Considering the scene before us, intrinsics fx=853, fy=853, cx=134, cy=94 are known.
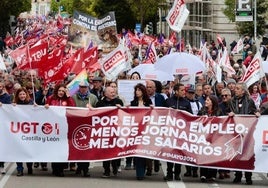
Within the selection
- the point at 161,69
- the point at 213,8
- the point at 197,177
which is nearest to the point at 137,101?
the point at 197,177

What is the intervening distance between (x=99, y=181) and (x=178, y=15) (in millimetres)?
6819

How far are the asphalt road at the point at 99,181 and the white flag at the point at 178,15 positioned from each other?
18.4ft

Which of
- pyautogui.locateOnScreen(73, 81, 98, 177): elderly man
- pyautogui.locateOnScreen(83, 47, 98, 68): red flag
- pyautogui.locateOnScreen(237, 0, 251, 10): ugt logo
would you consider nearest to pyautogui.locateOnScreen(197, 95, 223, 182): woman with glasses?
pyautogui.locateOnScreen(73, 81, 98, 177): elderly man

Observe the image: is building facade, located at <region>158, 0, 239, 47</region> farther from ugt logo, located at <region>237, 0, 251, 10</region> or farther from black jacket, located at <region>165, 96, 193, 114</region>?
black jacket, located at <region>165, 96, 193, 114</region>

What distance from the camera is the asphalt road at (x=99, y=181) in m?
13.5

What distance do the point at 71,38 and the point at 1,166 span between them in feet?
34.1

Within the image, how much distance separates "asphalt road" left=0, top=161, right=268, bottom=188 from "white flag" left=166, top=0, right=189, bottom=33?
5612 millimetres

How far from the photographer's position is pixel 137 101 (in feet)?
46.5

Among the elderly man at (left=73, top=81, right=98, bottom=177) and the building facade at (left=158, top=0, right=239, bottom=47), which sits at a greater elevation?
the building facade at (left=158, top=0, right=239, bottom=47)

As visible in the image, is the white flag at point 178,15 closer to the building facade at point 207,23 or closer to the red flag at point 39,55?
the red flag at point 39,55

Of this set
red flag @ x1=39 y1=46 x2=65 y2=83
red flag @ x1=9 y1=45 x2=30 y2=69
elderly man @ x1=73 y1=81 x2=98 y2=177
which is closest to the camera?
elderly man @ x1=73 y1=81 x2=98 y2=177

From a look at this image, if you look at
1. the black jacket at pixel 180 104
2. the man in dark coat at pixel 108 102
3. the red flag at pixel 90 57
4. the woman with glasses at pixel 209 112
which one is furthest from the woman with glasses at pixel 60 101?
the red flag at pixel 90 57

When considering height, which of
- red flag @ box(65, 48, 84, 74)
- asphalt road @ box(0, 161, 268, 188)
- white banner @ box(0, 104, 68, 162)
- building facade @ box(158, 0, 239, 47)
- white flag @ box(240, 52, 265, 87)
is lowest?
asphalt road @ box(0, 161, 268, 188)

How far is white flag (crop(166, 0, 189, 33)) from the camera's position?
64.0 ft
